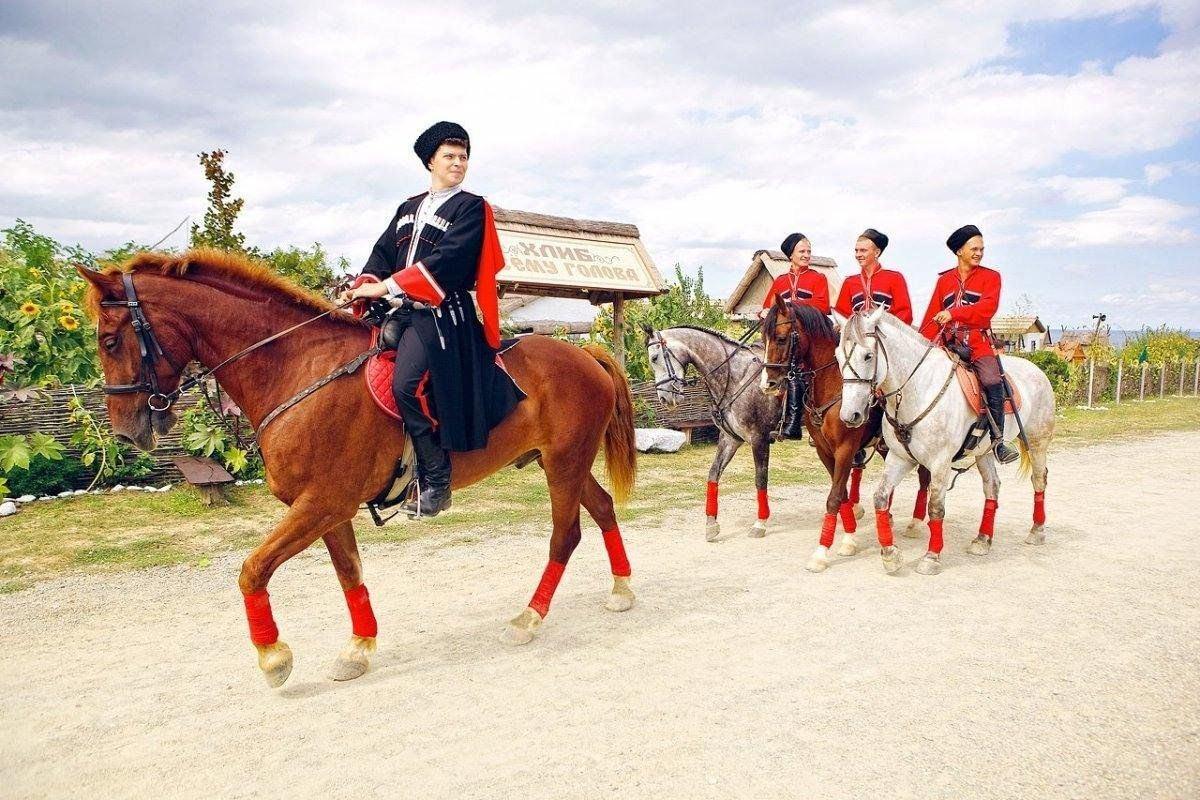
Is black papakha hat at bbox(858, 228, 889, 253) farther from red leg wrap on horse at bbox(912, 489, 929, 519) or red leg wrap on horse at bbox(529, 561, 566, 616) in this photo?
red leg wrap on horse at bbox(529, 561, 566, 616)

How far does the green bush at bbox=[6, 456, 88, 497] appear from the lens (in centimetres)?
794

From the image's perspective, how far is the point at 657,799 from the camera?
2764mm

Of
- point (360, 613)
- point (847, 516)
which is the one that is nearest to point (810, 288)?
point (847, 516)

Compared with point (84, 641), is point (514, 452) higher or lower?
higher

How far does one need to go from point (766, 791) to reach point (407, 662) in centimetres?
220

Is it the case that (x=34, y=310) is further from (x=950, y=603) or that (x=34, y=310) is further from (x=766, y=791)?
(x=950, y=603)

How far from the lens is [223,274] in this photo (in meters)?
3.61

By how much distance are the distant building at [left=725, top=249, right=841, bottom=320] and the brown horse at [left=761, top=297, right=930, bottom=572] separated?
1901 centimetres

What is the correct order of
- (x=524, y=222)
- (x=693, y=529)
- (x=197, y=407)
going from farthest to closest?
(x=524, y=222) < (x=197, y=407) < (x=693, y=529)

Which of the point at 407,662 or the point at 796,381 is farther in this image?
the point at 796,381

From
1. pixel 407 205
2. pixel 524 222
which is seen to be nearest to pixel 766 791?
pixel 407 205

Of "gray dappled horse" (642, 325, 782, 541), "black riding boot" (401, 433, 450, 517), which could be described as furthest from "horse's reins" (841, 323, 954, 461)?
"black riding boot" (401, 433, 450, 517)

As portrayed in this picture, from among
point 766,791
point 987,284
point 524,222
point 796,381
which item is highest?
point 524,222

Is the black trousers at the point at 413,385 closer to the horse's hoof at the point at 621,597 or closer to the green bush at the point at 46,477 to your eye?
the horse's hoof at the point at 621,597
